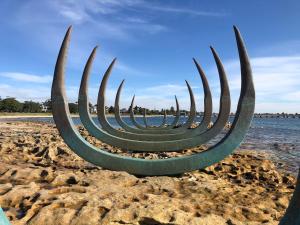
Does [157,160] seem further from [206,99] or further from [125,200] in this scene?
[206,99]

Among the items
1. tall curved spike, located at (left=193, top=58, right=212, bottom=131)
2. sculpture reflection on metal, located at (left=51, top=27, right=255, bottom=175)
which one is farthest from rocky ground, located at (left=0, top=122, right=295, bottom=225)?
tall curved spike, located at (left=193, top=58, right=212, bottom=131)

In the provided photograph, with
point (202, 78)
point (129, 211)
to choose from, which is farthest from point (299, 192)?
point (202, 78)

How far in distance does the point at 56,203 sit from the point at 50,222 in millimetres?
420

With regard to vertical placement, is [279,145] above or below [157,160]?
below

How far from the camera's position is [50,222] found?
10.5ft

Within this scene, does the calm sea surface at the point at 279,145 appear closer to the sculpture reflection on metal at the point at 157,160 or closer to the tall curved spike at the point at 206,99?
the tall curved spike at the point at 206,99

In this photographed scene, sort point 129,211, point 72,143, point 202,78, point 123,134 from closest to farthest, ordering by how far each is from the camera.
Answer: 1. point 129,211
2. point 72,143
3. point 123,134
4. point 202,78

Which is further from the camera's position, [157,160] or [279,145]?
[279,145]

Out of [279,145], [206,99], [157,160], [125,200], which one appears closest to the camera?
[125,200]

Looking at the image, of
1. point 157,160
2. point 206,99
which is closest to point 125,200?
point 157,160

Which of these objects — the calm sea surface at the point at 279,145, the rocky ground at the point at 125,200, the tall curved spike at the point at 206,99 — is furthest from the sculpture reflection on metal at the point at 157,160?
the tall curved spike at the point at 206,99

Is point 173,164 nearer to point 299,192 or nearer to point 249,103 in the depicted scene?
point 249,103

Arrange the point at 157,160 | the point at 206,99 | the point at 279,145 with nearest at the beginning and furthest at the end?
the point at 157,160 < the point at 206,99 < the point at 279,145

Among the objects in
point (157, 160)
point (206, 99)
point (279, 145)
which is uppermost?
point (206, 99)
